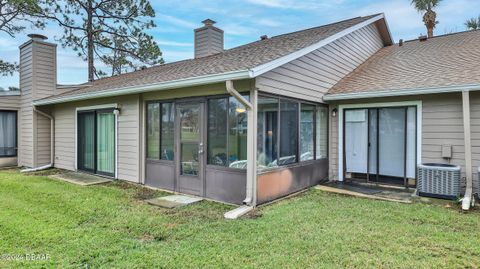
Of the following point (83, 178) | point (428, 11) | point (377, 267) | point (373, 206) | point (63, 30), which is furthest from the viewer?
point (63, 30)

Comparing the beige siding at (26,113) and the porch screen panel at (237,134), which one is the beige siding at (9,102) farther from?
the porch screen panel at (237,134)

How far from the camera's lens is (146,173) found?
285 inches

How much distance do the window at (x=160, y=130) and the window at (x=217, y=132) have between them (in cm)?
114

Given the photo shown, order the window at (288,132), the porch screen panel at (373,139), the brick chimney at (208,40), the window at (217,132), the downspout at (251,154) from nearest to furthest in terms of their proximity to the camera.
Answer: the downspout at (251,154), the window at (217,132), the window at (288,132), the porch screen panel at (373,139), the brick chimney at (208,40)

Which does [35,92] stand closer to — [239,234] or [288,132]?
[288,132]

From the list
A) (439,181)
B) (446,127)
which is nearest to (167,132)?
(439,181)

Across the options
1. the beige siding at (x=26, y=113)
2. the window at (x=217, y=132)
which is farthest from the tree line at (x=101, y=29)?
the window at (x=217, y=132)

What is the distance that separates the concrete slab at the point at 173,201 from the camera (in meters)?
5.47

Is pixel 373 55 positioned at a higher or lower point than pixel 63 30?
lower

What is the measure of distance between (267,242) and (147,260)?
4.46 ft

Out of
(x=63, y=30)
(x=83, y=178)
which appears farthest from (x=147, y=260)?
(x=63, y=30)

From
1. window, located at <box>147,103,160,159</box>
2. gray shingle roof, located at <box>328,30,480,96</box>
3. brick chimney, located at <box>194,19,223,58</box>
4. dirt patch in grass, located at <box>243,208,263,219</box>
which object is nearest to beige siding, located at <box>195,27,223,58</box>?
brick chimney, located at <box>194,19,223,58</box>

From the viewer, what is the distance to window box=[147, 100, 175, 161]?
662cm

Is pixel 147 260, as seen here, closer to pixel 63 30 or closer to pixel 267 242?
pixel 267 242
